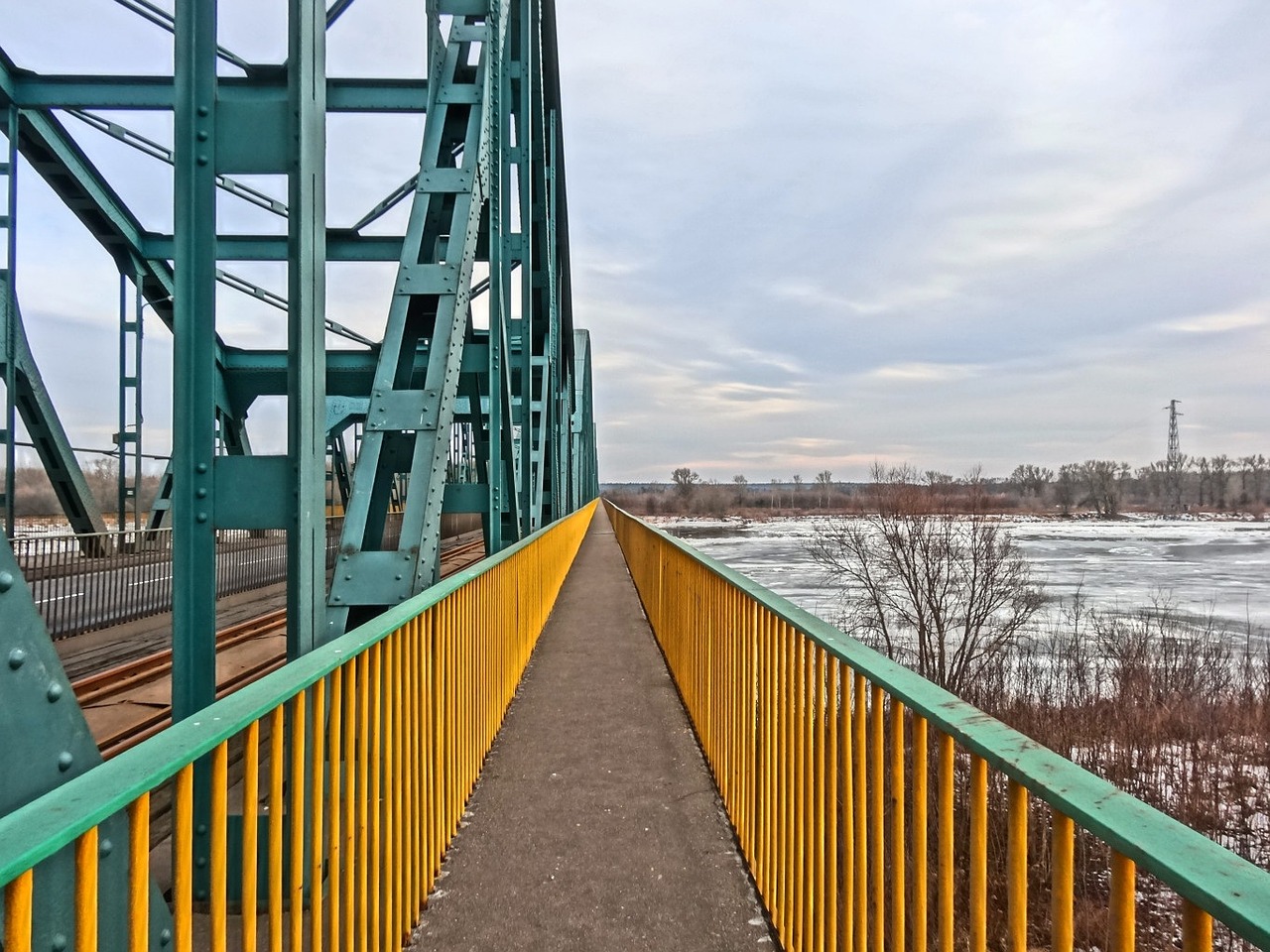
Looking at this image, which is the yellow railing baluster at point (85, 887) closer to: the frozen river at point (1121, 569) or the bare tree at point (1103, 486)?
the frozen river at point (1121, 569)

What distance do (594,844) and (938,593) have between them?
22.7 metres

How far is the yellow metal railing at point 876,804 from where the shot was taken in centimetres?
103

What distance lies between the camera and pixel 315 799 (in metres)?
1.87

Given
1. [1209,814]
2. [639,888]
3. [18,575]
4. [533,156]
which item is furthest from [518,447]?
[1209,814]

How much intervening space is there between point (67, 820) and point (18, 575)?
69 centimetres

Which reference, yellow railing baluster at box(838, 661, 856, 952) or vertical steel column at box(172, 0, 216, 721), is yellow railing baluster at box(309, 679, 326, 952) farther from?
yellow railing baluster at box(838, 661, 856, 952)

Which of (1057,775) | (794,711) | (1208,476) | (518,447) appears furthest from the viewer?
(1208,476)

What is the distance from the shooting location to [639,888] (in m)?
2.92

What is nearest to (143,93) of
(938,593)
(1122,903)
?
(1122,903)

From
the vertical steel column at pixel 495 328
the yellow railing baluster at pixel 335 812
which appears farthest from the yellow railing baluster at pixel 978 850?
the vertical steel column at pixel 495 328

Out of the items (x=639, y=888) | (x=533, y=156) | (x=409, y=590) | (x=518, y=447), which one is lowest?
(x=639, y=888)

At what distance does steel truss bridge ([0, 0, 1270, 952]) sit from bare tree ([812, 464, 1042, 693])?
48.4ft

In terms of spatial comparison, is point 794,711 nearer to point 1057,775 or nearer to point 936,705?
point 936,705

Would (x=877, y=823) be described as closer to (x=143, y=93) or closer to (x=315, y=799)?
(x=315, y=799)
